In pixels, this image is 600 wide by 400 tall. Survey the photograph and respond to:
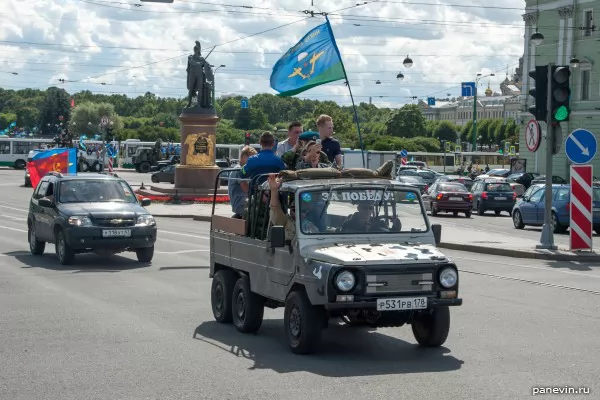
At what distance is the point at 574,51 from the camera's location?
7375 centimetres

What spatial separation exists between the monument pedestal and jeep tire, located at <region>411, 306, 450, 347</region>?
36.1 meters

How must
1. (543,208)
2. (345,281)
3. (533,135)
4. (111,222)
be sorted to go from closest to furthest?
(345,281), (111,222), (533,135), (543,208)

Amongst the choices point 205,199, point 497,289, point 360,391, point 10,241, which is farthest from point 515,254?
point 205,199

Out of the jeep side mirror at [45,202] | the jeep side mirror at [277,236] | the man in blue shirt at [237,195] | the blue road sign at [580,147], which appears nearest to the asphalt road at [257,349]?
the jeep side mirror at [277,236]

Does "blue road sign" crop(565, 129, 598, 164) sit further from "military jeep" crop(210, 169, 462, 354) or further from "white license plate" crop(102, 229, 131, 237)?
"military jeep" crop(210, 169, 462, 354)

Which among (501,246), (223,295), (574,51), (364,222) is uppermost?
(574,51)

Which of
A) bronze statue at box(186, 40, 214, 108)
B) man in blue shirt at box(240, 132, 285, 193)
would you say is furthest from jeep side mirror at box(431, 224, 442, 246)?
bronze statue at box(186, 40, 214, 108)

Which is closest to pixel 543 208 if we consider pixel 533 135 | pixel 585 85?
pixel 533 135

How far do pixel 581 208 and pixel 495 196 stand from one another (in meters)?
23.2

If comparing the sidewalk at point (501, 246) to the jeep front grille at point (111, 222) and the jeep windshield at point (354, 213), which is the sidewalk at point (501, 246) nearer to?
the jeep front grille at point (111, 222)

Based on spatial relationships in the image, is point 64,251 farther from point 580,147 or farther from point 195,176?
point 195,176

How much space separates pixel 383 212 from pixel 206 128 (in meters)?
36.5

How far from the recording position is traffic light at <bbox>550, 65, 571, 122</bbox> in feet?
68.2

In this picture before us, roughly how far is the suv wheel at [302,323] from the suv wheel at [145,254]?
9.97 meters
